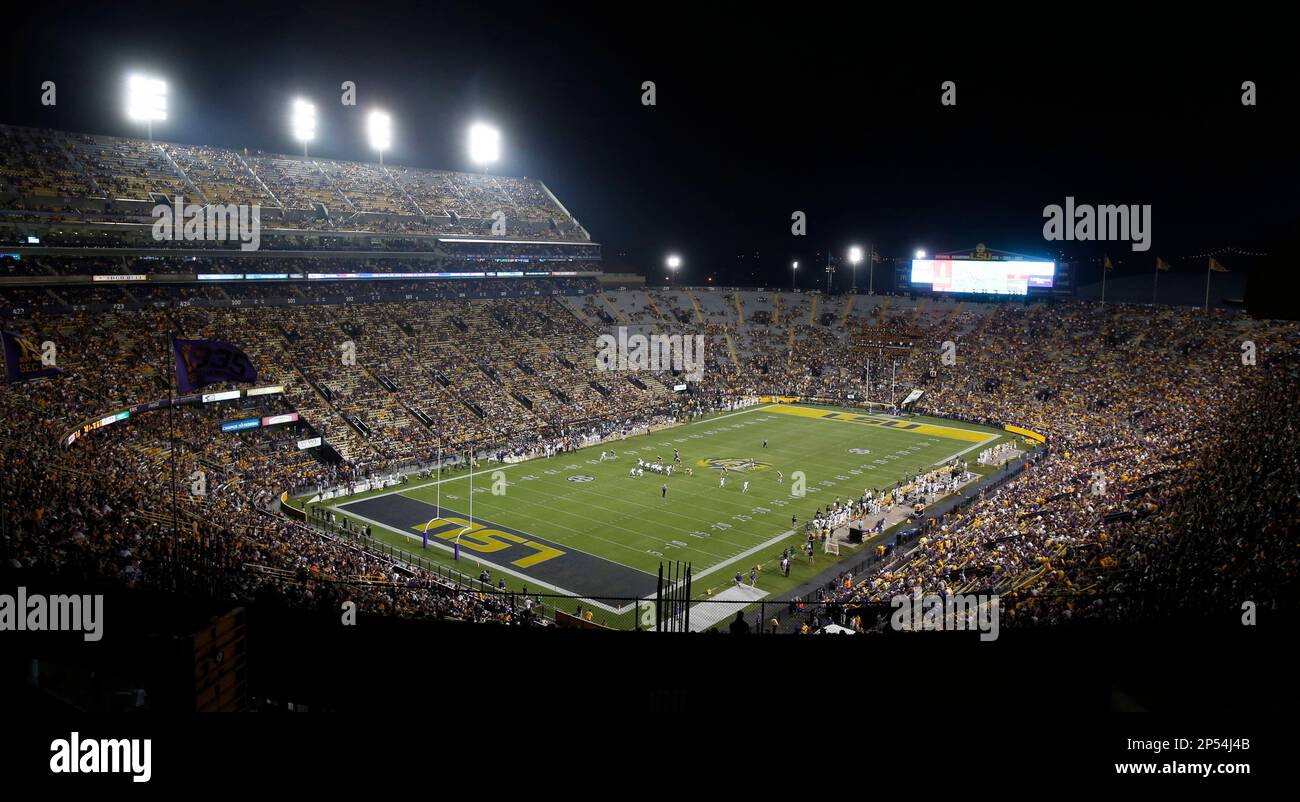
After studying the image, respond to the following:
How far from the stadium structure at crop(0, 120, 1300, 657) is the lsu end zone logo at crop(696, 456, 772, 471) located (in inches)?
16.6

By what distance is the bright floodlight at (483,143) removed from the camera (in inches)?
2773

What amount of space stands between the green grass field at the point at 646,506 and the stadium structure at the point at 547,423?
0.68 feet

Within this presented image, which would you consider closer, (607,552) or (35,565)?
(35,565)

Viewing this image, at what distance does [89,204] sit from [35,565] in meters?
39.2

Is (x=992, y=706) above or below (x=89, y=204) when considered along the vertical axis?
below

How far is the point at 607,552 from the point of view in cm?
2731

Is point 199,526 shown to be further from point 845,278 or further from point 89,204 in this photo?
point 845,278

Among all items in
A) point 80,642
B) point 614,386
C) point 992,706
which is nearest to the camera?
point 992,706

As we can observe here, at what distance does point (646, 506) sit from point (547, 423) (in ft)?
48.8

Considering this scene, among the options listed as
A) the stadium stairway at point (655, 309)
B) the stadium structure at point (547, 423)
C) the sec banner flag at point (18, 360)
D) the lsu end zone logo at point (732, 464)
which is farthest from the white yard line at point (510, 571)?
the stadium stairway at point (655, 309)

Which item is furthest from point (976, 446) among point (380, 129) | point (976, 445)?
point (380, 129)
